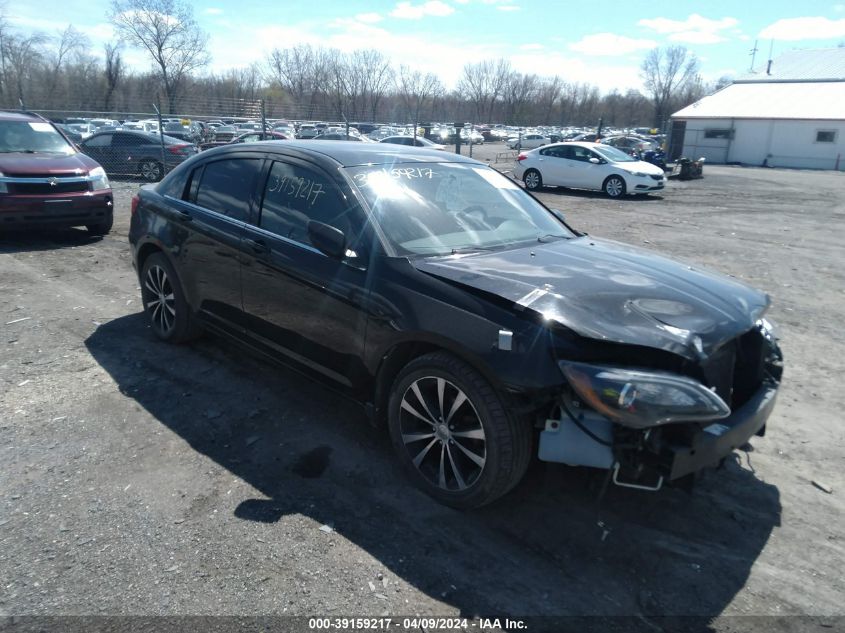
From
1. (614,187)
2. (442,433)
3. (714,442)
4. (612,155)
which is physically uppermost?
(612,155)

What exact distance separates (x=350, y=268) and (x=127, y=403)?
203cm

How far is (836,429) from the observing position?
13.4ft

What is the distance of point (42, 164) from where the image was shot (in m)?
8.78

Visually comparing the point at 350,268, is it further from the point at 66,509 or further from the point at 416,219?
the point at 66,509

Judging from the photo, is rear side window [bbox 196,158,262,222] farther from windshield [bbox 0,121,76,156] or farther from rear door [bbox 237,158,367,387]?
windshield [bbox 0,121,76,156]

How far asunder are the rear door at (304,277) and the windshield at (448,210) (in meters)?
0.20

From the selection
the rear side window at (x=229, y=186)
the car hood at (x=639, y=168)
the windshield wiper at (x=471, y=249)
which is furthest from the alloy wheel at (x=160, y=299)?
the car hood at (x=639, y=168)

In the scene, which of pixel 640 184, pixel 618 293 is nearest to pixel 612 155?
pixel 640 184

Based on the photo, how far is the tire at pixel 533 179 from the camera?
19.6 metres

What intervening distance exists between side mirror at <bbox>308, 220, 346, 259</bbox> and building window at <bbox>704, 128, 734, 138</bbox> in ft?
145

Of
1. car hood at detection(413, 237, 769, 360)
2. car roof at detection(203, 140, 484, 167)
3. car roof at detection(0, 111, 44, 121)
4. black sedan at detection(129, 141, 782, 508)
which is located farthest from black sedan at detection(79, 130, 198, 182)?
car hood at detection(413, 237, 769, 360)

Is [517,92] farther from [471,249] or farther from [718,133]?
[471,249]

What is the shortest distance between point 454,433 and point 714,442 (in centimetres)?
119

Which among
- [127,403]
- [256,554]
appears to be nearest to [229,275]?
[127,403]
